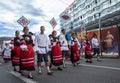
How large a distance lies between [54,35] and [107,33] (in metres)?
12.1

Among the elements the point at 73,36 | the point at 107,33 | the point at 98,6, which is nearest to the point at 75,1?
the point at 98,6

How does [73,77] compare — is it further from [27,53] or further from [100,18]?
[100,18]

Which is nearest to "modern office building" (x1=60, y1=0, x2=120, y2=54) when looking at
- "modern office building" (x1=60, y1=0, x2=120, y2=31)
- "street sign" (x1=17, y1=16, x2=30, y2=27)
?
"modern office building" (x1=60, y1=0, x2=120, y2=31)

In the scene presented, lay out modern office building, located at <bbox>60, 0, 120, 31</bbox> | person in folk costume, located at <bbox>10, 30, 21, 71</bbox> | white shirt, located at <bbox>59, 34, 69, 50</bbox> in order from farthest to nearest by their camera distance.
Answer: modern office building, located at <bbox>60, 0, 120, 31</bbox>, white shirt, located at <bbox>59, 34, 69, 50</bbox>, person in folk costume, located at <bbox>10, 30, 21, 71</bbox>

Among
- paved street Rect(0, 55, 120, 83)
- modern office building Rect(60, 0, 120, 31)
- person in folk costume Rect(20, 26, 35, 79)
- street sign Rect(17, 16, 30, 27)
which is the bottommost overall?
paved street Rect(0, 55, 120, 83)

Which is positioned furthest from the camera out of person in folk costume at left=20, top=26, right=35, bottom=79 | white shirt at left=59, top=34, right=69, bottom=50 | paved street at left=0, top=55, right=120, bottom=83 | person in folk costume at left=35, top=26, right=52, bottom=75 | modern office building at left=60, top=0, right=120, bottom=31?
modern office building at left=60, top=0, right=120, bottom=31

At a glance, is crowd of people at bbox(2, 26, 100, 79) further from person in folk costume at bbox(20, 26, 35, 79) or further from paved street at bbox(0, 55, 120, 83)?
paved street at bbox(0, 55, 120, 83)

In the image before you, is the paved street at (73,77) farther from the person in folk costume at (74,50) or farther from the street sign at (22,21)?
the street sign at (22,21)

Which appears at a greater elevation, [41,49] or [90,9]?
[90,9]

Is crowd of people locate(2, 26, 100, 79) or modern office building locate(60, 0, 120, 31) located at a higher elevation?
modern office building locate(60, 0, 120, 31)

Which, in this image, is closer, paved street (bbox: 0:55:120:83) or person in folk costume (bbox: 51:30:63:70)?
paved street (bbox: 0:55:120:83)

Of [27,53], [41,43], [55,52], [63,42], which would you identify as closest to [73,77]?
[27,53]

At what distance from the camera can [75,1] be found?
A: 354 feet

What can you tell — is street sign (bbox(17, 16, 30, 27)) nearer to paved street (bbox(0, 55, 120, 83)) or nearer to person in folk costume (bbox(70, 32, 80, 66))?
person in folk costume (bbox(70, 32, 80, 66))
